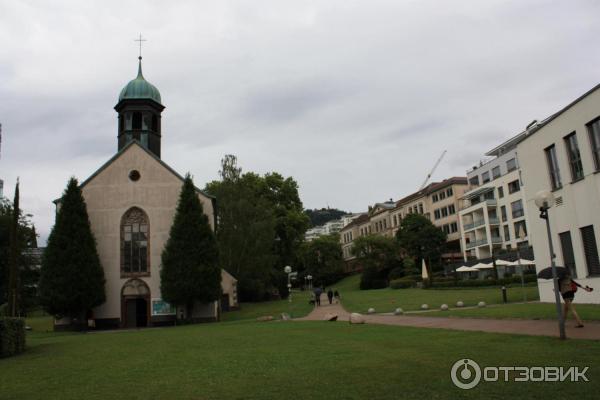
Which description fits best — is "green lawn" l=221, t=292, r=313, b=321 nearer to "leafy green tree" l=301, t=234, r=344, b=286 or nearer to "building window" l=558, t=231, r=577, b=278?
"building window" l=558, t=231, r=577, b=278

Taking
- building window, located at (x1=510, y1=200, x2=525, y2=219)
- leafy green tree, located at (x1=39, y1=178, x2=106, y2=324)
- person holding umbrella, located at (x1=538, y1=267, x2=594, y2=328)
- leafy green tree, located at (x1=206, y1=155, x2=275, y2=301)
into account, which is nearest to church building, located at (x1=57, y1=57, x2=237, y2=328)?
leafy green tree, located at (x1=39, y1=178, x2=106, y2=324)

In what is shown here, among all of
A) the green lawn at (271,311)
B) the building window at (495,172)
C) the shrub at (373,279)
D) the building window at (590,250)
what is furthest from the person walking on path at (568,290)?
the building window at (495,172)

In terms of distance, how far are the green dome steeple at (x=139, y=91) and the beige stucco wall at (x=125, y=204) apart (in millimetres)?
5658

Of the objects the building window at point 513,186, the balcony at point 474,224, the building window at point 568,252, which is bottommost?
the building window at point 568,252

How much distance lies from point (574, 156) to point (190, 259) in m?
24.5

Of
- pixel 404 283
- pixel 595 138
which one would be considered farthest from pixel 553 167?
pixel 404 283

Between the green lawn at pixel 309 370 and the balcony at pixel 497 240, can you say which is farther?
the balcony at pixel 497 240

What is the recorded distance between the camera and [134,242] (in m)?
37.8

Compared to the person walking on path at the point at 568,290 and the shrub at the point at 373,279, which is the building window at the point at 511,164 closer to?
the shrub at the point at 373,279

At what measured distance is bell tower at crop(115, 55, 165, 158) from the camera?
138 ft

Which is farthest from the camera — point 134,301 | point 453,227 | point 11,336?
point 453,227

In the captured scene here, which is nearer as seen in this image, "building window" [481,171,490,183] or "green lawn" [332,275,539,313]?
"green lawn" [332,275,539,313]

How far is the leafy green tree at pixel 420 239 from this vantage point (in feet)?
249

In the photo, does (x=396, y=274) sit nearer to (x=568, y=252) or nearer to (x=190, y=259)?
(x=190, y=259)
